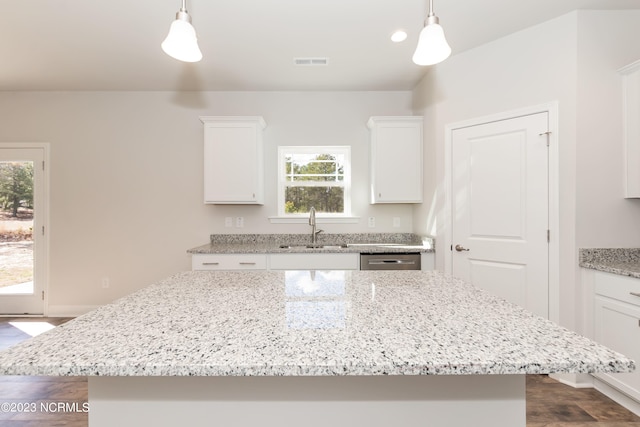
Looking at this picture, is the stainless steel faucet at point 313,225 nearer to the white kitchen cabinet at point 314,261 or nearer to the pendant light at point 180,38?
the white kitchen cabinet at point 314,261

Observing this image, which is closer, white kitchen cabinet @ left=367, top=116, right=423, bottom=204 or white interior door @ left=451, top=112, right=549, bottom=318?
white interior door @ left=451, top=112, right=549, bottom=318

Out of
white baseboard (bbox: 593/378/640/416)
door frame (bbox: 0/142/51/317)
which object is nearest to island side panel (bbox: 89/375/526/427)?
white baseboard (bbox: 593/378/640/416)

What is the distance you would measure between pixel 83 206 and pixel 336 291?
3.72 m

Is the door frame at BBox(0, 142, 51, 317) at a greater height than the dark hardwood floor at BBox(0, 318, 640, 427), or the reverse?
the door frame at BBox(0, 142, 51, 317)

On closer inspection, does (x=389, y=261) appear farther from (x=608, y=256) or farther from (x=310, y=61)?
(x=310, y=61)

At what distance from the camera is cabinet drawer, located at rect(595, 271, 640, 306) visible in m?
1.83

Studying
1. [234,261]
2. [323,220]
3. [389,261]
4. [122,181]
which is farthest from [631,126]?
[122,181]

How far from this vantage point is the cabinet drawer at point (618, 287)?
1.83 metres

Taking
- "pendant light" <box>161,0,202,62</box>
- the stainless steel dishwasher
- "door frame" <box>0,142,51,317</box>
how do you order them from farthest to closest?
"door frame" <box>0,142,51,317</box> < the stainless steel dishwasher < "pendant light" <box>161,0,202,62</box>

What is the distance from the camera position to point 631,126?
6.84 feet

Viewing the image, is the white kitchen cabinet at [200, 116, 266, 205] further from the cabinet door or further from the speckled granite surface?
the cabinet door

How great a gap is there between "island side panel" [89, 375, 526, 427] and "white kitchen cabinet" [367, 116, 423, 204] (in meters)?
2.53

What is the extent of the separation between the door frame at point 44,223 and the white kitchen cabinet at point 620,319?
534cm

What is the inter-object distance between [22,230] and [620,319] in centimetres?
573
